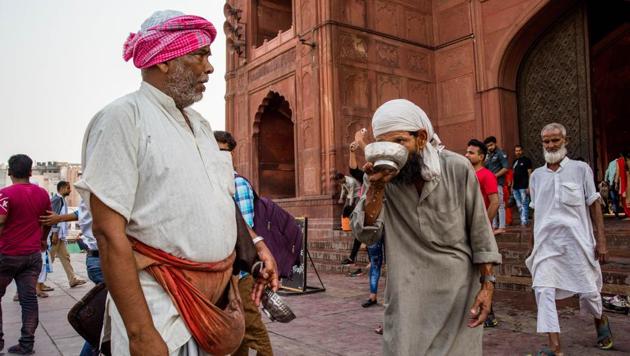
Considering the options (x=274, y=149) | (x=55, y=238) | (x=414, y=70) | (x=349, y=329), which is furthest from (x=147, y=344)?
(x=274, y=149)

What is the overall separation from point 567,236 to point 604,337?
2.85 ft

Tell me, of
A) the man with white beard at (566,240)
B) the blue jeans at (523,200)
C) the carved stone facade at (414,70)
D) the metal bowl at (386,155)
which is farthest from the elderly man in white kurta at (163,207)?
the carved stone facade at (414,70)

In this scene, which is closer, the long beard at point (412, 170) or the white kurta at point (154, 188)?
the white kurta at point (154, 188)

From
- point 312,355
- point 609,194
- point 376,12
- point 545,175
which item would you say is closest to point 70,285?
point 312,355

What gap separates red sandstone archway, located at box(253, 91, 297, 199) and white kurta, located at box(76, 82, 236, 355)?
1434 cm

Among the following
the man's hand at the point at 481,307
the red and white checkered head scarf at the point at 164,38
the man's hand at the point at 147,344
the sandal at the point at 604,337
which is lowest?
the sandal at the point at 604,337

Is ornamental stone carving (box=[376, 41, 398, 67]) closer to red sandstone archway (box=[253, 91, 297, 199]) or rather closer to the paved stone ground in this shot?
red sandstone archway (box=[253, 91, 297, 199])

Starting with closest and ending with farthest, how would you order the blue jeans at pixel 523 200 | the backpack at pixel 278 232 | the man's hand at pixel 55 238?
the backpack at pixel 278 232 < the man's hand at pixel 55 238 < the blue jeans at pixel 523 200

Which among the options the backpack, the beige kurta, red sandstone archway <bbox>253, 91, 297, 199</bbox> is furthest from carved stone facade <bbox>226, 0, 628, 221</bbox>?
the beige kurta

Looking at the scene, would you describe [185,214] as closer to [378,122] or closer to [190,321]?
[190,321]

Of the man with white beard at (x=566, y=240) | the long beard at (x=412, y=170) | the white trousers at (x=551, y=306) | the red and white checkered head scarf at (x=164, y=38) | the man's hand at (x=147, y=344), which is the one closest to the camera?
the man's hand at (x=147, y=344)

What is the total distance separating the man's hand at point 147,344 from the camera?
1.29 metres

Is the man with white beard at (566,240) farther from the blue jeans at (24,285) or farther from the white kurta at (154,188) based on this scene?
the blue jeans at (24,285)

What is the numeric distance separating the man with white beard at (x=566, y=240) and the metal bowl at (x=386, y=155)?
230 centimetres
